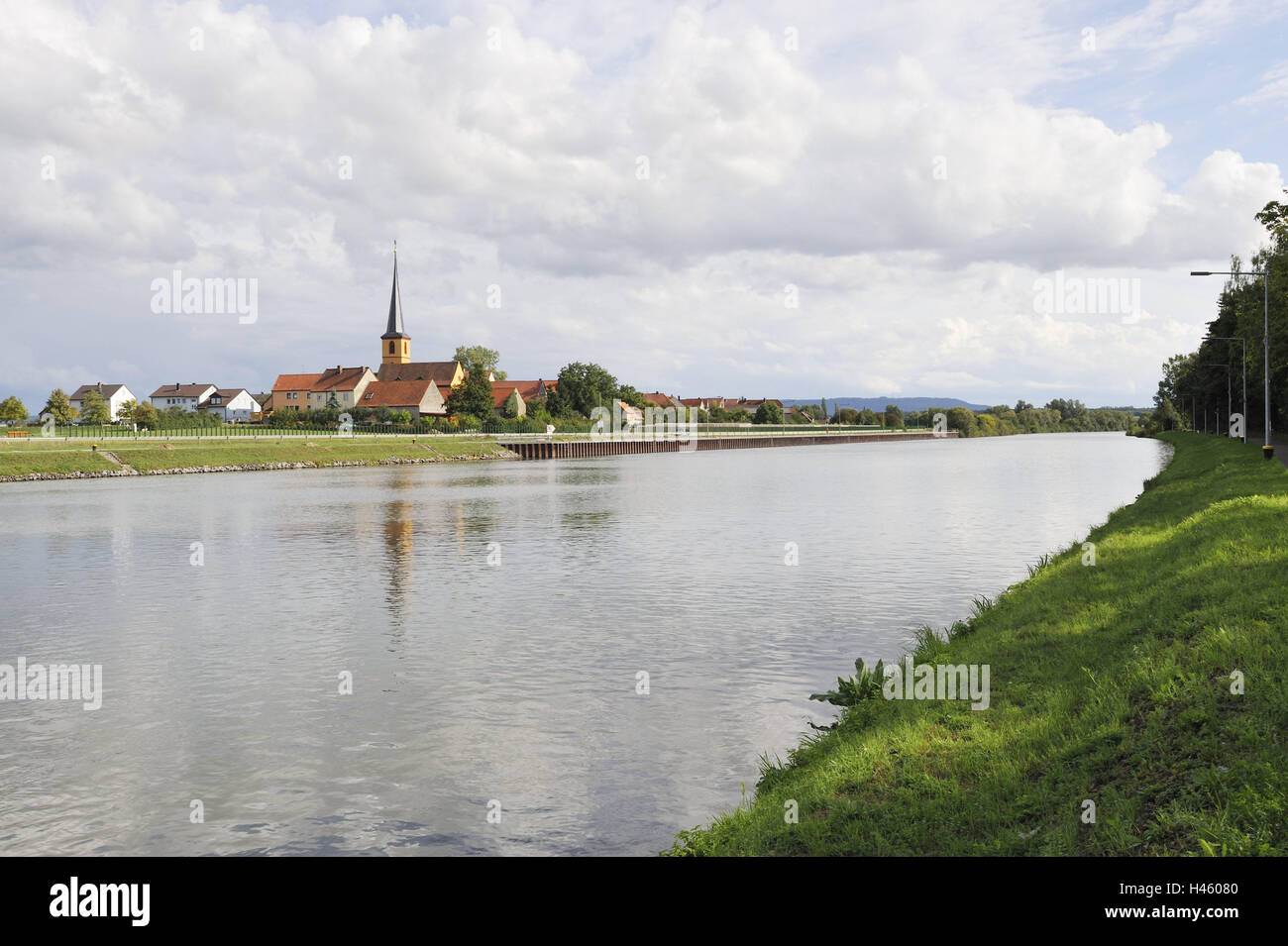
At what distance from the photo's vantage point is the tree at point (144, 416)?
131 metres

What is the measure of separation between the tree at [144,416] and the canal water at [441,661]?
97037 millimetres

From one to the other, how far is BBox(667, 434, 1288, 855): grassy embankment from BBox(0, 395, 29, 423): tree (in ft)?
489

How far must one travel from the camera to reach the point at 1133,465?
279 ft

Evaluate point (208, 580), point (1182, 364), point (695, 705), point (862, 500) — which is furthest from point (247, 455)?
point (1182, 364)

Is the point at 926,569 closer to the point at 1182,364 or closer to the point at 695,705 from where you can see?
the point at 695,705

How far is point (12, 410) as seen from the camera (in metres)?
134

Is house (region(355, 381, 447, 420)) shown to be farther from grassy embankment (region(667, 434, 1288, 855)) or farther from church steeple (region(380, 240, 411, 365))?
grassy embankment (region(667, 434, 1288, 855))

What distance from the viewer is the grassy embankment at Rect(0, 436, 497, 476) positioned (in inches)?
2985

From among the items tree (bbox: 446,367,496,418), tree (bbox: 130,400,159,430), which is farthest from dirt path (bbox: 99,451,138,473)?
tree (bbox: 446,367,496,418)

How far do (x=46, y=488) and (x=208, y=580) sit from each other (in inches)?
1836

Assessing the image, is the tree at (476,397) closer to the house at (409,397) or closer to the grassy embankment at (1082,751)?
the house at (409,397)

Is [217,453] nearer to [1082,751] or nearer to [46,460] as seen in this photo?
[46,460]

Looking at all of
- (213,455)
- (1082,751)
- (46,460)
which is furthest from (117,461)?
(1082,751)

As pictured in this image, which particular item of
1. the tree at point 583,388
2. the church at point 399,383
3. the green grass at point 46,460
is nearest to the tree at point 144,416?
the church at point 399,383
